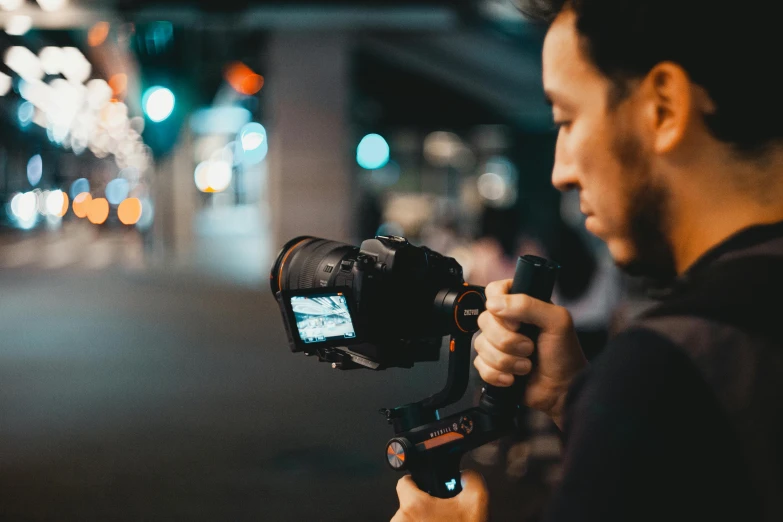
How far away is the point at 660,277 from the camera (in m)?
0.86

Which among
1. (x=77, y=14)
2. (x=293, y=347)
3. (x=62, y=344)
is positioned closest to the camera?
(x=293, y=347)

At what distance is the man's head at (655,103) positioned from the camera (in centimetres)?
75

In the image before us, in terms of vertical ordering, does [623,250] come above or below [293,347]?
above

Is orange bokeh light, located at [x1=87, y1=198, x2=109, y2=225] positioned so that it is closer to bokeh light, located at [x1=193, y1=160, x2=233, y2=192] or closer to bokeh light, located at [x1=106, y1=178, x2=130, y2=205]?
bokeh light, located at [x1=106, y1=178, x2=130, y2=205]

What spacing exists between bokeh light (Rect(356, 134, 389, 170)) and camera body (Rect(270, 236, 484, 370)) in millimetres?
11456

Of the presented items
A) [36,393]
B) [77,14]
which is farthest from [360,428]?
[77,14]

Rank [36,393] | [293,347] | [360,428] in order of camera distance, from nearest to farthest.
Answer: [293,347], [360,428], [36,393]

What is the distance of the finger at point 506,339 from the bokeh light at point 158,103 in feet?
35.9

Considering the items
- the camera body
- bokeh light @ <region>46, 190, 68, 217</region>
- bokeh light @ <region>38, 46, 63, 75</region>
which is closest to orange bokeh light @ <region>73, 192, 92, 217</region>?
bokeh light @ <region>46, 190, 68, 217</region>

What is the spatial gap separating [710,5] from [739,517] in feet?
1.55

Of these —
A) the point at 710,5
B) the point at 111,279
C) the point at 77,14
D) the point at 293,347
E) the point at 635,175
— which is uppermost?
the point at 77,14

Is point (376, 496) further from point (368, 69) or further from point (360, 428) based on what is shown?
point (368, 69)

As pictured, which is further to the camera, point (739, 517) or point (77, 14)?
point (77, 14)

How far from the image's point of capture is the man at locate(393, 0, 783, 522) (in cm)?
62
